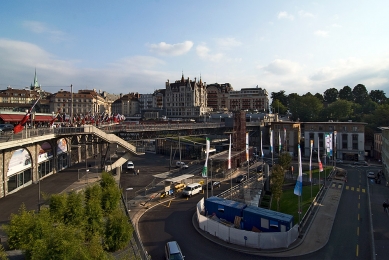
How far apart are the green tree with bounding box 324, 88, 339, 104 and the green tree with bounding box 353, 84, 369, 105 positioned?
27.6 ft

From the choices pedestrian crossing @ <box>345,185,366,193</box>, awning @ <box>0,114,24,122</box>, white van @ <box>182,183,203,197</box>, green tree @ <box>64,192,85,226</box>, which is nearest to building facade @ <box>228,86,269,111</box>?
pedestrian crossing @ <box>345,185,366,193</box>

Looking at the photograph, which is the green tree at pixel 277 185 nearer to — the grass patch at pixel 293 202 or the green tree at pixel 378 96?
the grass patch at pixel 293 202

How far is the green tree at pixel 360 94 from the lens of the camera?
408 ft

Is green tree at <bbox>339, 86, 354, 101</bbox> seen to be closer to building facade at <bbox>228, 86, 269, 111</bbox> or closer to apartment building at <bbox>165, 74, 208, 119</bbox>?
building facade at <bbox>228, 86, 269, 111</bbox>

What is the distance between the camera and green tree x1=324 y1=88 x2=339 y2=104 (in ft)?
448

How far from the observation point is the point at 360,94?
127000 millimetres

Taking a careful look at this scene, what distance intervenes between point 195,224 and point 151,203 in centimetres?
855

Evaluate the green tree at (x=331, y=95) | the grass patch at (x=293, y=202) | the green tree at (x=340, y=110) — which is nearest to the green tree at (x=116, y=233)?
the grass patch at (x=293, y=202)

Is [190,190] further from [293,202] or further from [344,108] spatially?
[344,108]

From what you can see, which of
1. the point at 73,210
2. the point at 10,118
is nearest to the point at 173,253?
the point at 73,210

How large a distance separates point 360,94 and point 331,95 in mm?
12954

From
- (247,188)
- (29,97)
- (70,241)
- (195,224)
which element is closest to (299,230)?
(195,224)

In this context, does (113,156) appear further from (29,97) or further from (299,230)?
(29,97)

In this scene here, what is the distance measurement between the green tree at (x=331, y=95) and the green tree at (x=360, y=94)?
841 centimetres
